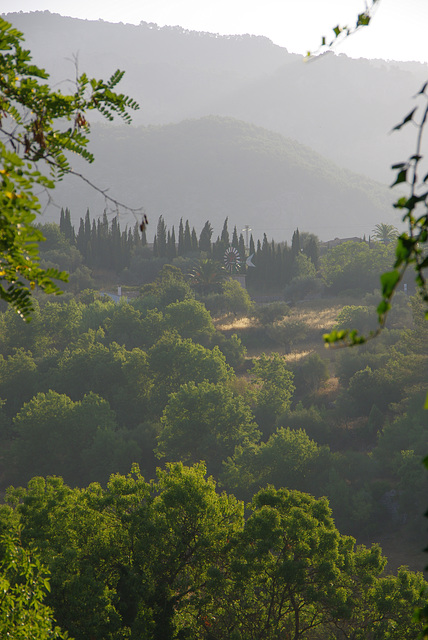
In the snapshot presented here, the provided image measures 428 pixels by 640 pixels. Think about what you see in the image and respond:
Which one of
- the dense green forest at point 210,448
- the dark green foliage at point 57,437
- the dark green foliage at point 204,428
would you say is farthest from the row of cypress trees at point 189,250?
the dark green foliage at point 57,437

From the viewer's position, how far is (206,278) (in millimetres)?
69500

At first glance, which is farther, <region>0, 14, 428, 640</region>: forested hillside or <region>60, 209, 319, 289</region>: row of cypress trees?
<region>60, 209, 319, 289</region>: row of cypress trees

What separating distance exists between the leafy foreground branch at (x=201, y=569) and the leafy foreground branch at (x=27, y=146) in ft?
48.1

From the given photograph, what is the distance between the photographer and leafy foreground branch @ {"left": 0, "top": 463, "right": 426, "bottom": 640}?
16578 mm

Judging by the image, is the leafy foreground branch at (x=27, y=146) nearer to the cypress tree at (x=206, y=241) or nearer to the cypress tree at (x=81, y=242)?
the cypress tree at (x=206, y=241)

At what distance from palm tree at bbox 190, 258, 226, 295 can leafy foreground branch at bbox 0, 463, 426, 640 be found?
50.7 metres

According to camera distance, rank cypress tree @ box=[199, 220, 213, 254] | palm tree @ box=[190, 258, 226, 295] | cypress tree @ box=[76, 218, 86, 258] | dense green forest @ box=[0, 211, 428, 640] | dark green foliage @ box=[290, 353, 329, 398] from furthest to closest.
Result: cypress tree @ box=[199, 220, 213, 254] → cypress tree @ box=[76, 218, 86, 258] → palm tree @ box=[190, 258, 226, 295] → dark green foliage @ box=[290, 353, 329, 398] → dense green forest @ box=[0, 211, 428, 640]

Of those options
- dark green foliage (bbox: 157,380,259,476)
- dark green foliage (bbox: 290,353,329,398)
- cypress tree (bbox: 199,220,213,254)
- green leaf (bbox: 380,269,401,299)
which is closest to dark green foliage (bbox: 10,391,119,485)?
dark green foliage (bbox: 157,380,259,476)

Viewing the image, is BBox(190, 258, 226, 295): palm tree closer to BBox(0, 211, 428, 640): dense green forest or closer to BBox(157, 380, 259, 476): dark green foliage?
BBox(0, 211, 428, 640): dense green forest

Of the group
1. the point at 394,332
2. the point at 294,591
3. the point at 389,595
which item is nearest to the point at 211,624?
the point at 294,591

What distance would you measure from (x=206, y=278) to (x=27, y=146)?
6602cm

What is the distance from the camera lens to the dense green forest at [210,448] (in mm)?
17250

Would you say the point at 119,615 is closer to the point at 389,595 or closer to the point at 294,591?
the point at 294,591

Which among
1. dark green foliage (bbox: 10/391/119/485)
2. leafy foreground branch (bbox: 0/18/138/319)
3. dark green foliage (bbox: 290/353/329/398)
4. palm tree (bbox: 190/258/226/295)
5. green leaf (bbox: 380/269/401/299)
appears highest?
leafy foreground branch (bbox: 0/18/138/319)
